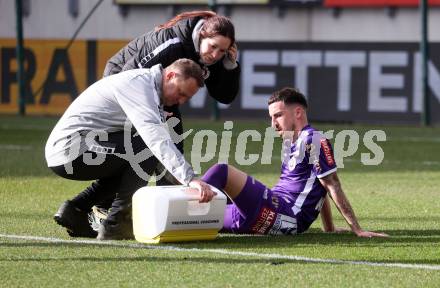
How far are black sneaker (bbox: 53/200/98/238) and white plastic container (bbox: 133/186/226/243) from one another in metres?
0.47

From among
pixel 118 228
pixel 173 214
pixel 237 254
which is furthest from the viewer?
pixel 118 228

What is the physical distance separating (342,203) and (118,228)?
1.30 m

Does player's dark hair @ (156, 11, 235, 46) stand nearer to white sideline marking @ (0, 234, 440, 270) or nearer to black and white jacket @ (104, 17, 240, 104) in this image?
black and white jacket @ (104, 17, 240, 104)

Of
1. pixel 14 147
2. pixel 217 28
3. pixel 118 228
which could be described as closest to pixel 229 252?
pixel 118 228

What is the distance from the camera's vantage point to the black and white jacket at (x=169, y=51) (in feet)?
24.8

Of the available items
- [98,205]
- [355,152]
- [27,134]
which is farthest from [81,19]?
[98,205]

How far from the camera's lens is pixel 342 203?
281 inches

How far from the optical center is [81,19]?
68.3 ft

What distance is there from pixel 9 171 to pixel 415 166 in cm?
408

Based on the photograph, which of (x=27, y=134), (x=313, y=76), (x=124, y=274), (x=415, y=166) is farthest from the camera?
(x=313, y=76)

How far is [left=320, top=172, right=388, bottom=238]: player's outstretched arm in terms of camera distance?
23.4 feet

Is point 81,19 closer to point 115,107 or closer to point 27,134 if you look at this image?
point 27,134

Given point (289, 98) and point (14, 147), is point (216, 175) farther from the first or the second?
point (14, 147)

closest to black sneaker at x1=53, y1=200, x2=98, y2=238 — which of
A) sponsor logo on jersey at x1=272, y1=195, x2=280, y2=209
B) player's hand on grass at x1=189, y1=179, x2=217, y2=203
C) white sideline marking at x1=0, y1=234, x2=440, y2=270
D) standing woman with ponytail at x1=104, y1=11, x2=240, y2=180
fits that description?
white sideline marking at x1=0, y1=234, x2=440, y2=270
